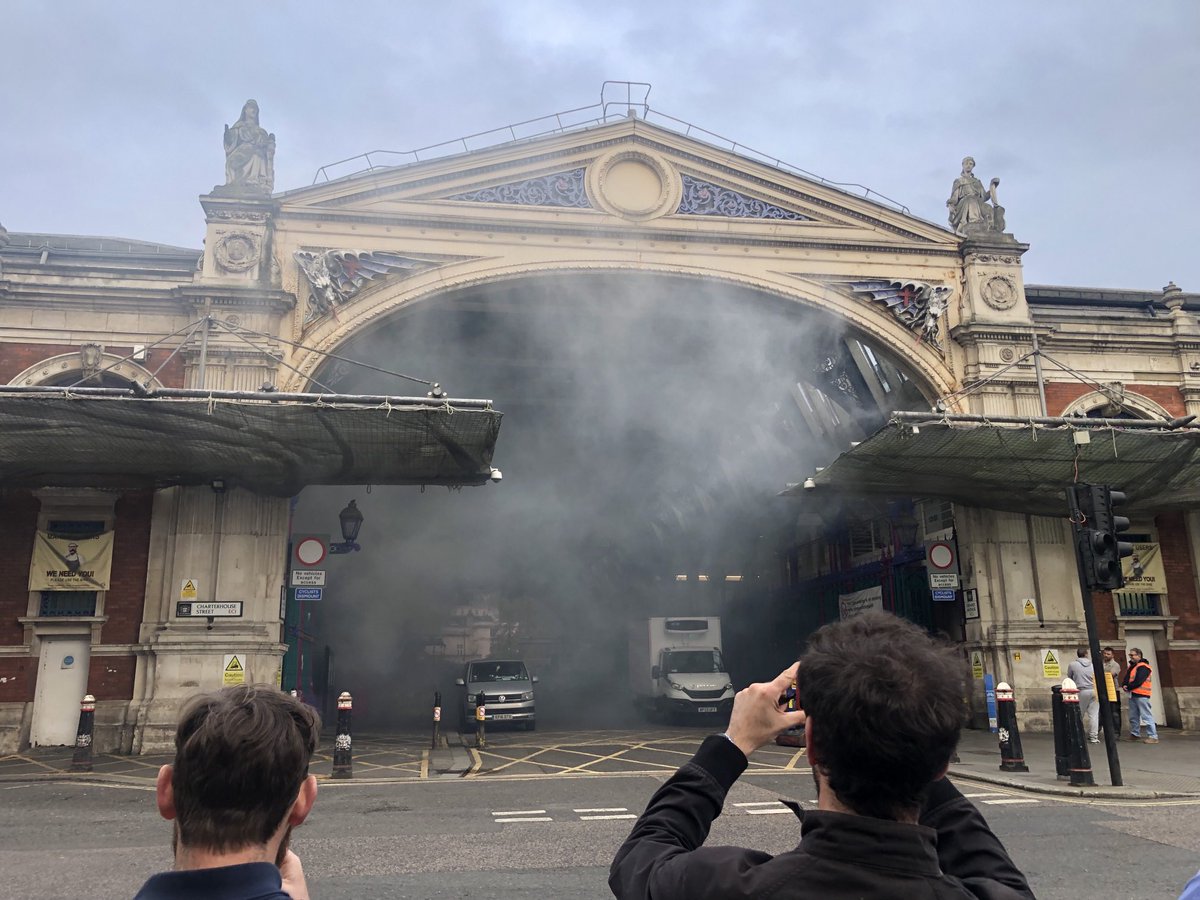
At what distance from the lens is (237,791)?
5.23ft

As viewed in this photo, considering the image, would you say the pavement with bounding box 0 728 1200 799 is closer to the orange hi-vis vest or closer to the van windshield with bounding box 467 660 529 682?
the orange hi-vis vest

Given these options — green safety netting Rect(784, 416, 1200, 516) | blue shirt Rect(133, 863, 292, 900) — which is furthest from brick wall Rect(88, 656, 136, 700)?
blue shirt Rect(133, 863, 292, 900)

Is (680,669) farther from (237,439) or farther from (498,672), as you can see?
(237,439)

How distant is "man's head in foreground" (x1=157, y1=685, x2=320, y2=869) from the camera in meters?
1.58

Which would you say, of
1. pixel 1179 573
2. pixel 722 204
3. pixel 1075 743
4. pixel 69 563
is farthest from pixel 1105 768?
pixel 69 563

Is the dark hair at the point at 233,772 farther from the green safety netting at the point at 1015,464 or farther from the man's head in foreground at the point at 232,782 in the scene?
the green safety netting at the point at 1015,464

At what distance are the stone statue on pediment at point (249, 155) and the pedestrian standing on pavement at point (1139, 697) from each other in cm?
1546

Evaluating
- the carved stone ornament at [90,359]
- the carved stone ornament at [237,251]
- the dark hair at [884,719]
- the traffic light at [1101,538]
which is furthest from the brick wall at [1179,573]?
the carved stone ornament at [90,359]

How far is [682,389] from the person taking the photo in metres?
17.7

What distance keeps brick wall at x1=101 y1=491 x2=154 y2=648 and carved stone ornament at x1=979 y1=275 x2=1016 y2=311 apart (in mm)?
14416

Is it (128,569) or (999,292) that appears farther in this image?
(999,292)

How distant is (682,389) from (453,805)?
1101 centimetres

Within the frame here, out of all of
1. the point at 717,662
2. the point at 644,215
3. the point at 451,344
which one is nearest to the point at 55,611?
the point at 451,344

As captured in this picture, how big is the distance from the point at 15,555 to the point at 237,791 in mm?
14336
